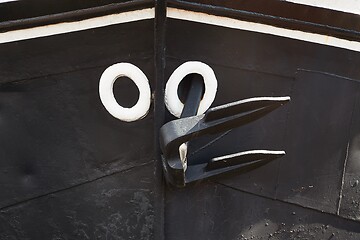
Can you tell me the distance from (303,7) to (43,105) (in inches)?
30.4

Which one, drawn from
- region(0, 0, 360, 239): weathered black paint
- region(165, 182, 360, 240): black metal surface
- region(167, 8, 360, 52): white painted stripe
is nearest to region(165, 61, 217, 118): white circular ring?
region(0, 0, 360, 239): weathered black paint

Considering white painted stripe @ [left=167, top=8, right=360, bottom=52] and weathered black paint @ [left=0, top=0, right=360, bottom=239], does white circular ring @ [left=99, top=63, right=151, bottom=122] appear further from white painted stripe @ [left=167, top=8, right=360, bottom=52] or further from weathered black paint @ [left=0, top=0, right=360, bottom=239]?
white painted stripe @ [left=167, top=8, right=360, bottom=52]

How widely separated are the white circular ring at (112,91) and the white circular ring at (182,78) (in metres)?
0.06

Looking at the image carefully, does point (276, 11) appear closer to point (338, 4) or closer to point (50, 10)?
point (338, 4)

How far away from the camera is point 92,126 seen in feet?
6.09

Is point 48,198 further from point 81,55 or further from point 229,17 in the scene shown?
point 229,17

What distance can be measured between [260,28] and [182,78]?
261 mm

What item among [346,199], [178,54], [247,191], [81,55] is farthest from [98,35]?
[346,199]

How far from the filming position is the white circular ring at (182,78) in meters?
1.85

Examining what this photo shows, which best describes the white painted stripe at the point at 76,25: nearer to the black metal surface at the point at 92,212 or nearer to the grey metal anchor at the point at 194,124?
the grey metal anchor at the point at 194,124

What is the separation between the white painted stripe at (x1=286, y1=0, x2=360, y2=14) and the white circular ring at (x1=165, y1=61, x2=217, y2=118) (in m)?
0.31

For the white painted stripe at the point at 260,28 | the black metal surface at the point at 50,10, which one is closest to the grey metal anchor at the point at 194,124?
the white painted stripe at the point at 260,28

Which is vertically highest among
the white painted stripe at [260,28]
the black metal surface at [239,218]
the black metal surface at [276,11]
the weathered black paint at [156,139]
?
the black metal surface at [276,11]

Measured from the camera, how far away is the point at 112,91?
184 centimetres
